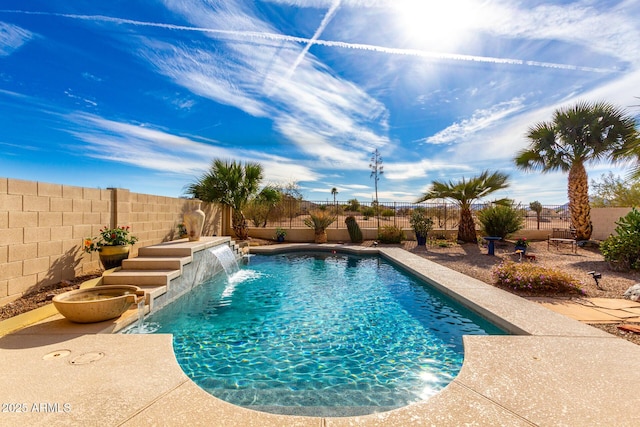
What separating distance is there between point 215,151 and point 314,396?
11.0 m

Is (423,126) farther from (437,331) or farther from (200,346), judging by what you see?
(200,346)

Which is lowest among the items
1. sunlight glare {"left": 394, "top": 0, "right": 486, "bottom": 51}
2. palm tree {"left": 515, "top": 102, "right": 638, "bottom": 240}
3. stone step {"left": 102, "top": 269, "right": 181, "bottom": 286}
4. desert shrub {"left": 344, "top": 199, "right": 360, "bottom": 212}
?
stone step {"left": 102, "top": 269, "right": 181, "bottom": 286}

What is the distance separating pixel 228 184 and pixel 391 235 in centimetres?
752

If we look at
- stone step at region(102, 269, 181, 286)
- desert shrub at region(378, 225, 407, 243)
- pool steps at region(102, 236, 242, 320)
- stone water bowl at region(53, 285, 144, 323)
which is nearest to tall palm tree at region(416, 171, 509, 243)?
desert shrub at region(378, 225, 407, 243)

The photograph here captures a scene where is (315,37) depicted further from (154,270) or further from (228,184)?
(154,270)

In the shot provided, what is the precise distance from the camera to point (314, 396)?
2412 millimetres

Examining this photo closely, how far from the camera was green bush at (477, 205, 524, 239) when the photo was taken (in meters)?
11.4

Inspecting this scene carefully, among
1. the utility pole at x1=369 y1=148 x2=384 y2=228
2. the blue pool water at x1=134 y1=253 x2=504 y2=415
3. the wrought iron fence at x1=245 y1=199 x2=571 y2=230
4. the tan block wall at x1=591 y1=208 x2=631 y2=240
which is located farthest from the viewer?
the utility pole at x1=369 y1=148 x2=384 y2=228

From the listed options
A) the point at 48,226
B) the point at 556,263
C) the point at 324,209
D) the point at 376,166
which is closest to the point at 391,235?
the point at 324,209

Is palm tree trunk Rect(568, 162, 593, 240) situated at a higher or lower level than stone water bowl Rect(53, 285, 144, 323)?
→ higher

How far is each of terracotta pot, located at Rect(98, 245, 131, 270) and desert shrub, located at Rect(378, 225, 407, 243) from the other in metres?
9.85

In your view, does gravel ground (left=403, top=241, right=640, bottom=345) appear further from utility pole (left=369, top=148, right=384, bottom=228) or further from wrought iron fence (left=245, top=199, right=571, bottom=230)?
utility pole (left=369, top=148, right=384, bottom=228)

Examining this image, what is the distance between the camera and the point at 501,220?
11453 millimetres

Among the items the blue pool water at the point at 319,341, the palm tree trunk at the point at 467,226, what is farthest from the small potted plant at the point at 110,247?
the palm tree trunk at the point at 467,226
